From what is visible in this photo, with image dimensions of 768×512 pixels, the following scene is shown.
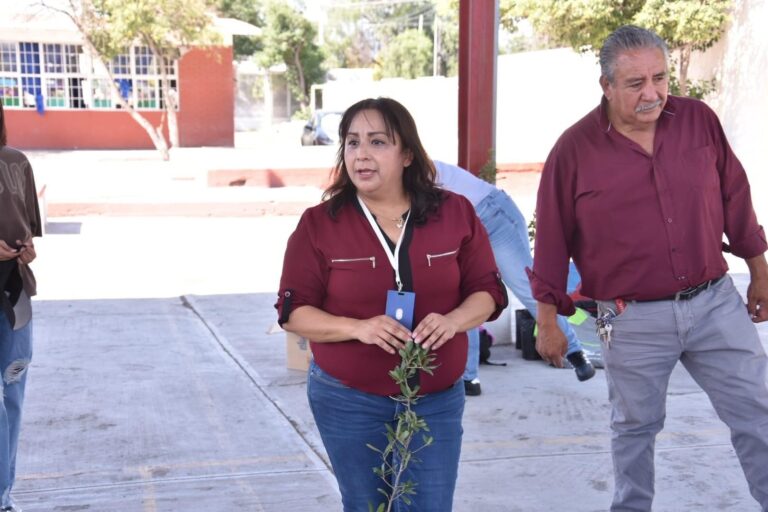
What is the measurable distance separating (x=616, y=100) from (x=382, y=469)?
1565 mm

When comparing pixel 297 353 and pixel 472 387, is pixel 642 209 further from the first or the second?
pixel 297 353

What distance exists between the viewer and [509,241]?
5.95 metres

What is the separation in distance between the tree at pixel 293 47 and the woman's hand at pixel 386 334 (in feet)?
148

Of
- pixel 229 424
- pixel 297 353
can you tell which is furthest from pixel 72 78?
pixel 229 424

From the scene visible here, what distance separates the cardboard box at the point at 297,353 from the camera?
6.78 meters

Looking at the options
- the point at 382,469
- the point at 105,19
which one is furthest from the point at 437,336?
the point at 105,19

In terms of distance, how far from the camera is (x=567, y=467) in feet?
16.2

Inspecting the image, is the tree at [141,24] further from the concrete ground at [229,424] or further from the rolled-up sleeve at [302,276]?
the rolled-up sleeve at [302,276]

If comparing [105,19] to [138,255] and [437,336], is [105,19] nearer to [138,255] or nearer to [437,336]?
[138,255]

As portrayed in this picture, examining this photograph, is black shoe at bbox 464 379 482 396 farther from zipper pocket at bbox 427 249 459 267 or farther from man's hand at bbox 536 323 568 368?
zipper pocket at bbox 427 249 459 267

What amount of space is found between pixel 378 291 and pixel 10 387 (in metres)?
1.97

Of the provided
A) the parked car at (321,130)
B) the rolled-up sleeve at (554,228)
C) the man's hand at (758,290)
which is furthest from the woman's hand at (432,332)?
the parked car at (321,130)

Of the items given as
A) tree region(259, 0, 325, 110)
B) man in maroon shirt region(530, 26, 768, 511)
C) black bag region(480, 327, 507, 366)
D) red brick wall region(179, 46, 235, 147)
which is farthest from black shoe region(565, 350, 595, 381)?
tree region(259, 0, 325, 110)

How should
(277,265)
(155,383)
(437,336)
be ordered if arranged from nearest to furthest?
(437,336) < (155,383) < (277,265)
